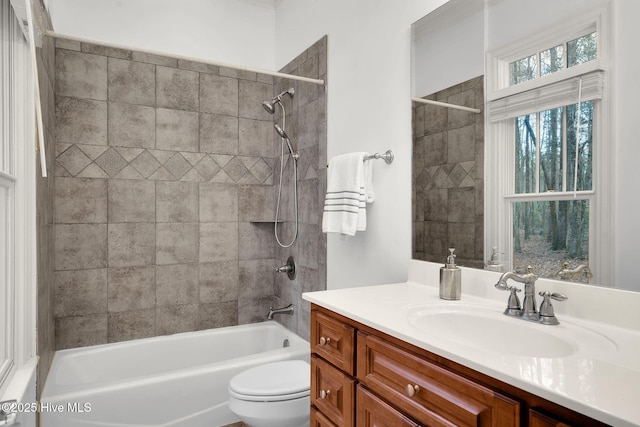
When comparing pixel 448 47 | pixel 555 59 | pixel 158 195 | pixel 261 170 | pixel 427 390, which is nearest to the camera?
Answer: pixel 427 390

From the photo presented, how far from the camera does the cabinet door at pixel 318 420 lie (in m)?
1.30

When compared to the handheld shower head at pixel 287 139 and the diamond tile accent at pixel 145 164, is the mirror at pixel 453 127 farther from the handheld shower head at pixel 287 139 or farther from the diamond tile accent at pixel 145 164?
the diamond tile accent at pixel 145 164

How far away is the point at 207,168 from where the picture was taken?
111 inches

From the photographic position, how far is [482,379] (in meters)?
0.79

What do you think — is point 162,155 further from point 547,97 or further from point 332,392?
point 547,97

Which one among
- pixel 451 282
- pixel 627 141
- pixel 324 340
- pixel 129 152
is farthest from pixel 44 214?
pixel 627 141

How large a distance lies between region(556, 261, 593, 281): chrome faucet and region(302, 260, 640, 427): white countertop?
0.36 ft

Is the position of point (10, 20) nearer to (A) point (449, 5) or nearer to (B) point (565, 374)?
(A) point (449, 5)

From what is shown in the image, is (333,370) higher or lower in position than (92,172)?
lower

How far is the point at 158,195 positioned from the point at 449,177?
79.4 inches

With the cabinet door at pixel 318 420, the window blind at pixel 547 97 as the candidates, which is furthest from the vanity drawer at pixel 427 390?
the window blind at pixel 547 97

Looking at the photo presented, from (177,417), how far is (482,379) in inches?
67.1

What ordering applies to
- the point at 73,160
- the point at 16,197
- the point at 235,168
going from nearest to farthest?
1. the point at 16,197
2. the point at 73,160
3. the point at 235,168

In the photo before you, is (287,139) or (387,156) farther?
(287,139)
